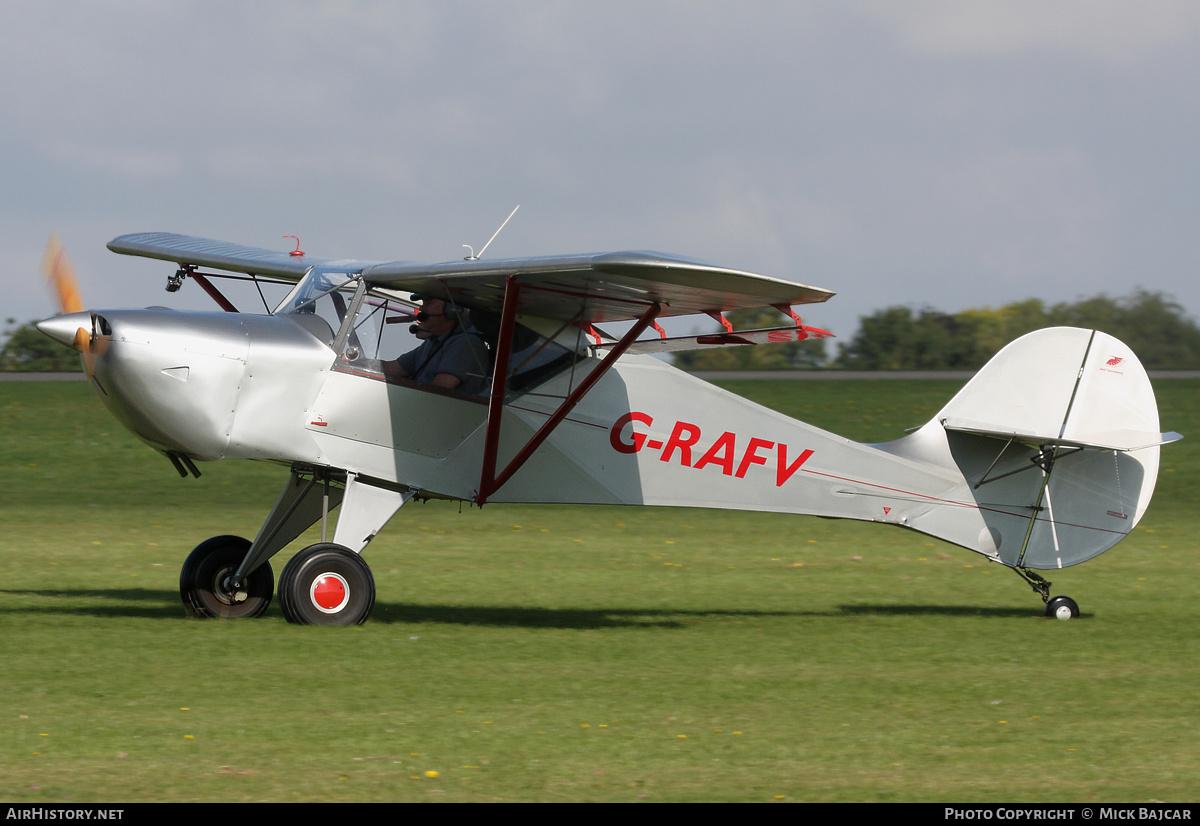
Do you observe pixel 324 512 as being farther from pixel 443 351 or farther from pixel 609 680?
pixel 609 680

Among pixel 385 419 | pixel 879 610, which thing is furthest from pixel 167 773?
pixel 879 610

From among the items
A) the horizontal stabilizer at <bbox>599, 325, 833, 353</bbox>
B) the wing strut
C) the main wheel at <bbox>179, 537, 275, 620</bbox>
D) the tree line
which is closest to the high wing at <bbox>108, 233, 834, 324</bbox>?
the wing strut

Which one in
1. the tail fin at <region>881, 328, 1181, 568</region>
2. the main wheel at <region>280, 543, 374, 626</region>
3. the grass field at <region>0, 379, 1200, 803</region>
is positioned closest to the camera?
the grass field at <region>0, 379, 1200, 803</region>

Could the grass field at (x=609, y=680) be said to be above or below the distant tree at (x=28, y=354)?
below

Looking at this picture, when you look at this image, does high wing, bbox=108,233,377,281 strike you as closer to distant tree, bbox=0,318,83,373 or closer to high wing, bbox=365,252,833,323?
high wing, bbox=365,252,833,323

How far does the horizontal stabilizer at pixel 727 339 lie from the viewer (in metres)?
10.1

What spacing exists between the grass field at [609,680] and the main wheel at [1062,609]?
21cm

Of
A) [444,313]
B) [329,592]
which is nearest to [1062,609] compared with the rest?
[444,313]

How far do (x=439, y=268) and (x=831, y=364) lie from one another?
118 ft

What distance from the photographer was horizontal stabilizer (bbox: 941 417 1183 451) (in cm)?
1119

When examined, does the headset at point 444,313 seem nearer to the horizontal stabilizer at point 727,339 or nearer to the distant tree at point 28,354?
the horizontal stabilizer at point 727,339

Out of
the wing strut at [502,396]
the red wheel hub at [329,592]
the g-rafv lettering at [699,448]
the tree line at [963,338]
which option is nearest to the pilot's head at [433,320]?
the wing strut at [502,396]

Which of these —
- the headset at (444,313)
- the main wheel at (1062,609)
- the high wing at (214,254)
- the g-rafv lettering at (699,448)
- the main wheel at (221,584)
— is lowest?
the main wheel at (1062,609)

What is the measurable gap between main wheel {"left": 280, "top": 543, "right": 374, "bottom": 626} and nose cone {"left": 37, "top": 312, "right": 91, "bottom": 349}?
216 centimetres
